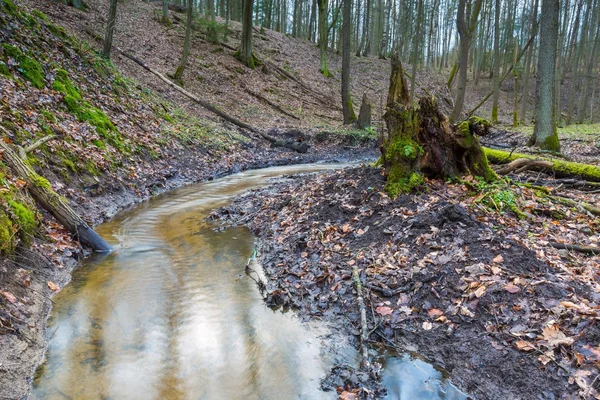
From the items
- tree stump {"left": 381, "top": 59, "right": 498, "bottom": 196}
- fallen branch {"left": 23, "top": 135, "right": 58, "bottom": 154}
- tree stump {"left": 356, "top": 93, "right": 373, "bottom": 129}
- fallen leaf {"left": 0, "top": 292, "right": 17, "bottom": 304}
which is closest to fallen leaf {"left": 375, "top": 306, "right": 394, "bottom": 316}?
tree stump {"left": 381, "top": 59, "right": 498, "bottom": 196}

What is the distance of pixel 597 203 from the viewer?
6273 mm

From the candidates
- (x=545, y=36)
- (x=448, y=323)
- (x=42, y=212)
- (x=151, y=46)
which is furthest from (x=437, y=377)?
(x=151, y=46)

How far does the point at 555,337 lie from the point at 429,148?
3.81 m

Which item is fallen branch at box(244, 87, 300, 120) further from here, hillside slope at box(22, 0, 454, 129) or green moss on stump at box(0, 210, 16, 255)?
green moss on stump at box(0, 210, 16, 255)

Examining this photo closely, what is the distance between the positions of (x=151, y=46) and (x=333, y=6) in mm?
24364

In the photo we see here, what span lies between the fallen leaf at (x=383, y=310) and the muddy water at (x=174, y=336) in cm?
65

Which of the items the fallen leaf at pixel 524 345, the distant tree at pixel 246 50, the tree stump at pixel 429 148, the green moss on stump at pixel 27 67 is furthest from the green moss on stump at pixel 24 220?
the distant tree at pixel 246 50

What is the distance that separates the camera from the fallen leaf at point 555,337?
11.5 ft

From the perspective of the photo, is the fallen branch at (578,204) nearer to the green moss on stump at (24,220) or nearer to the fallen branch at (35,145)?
the green moss on stump at (24,220)

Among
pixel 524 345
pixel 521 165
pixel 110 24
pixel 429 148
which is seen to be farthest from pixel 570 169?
pixel 110 24

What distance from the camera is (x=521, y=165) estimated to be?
8328 millimetres

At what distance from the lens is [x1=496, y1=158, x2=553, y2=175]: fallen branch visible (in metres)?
8.11


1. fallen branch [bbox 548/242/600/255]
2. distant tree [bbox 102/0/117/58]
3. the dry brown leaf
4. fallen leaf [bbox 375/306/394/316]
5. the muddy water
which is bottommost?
the muddy water

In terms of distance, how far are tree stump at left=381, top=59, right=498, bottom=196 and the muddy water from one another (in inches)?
122
